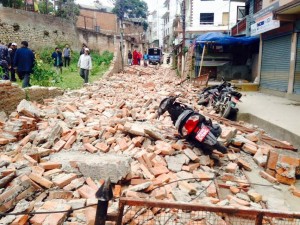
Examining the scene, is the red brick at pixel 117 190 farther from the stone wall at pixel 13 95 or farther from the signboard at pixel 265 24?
the signboard at pixel 265 24

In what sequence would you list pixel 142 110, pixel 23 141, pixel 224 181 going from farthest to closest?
pixel 142 110
pixel 23 141
pixel 224 181

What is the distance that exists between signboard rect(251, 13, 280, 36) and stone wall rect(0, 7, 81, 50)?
16.1 metres

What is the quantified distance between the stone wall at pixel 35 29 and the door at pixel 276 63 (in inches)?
657

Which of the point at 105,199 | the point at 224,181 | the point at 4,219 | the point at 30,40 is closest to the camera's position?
the point at 105,199

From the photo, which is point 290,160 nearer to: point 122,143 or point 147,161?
point 147,161

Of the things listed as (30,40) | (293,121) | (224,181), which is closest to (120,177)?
(224,181)

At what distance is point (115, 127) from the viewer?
5.54 metres

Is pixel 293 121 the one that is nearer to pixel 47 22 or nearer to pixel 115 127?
pixel 115 127

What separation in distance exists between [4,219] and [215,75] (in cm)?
1571

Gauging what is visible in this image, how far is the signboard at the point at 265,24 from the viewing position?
10906mm

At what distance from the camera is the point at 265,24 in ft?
38.8

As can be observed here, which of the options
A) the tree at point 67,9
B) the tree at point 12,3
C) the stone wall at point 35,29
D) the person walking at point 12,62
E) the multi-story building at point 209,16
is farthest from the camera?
the multi-story building at point 209,16

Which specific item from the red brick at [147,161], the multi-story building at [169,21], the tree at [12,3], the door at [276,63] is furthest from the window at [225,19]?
the red brick at [147,161]

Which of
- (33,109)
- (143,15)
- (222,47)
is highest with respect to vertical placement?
(143,15)
